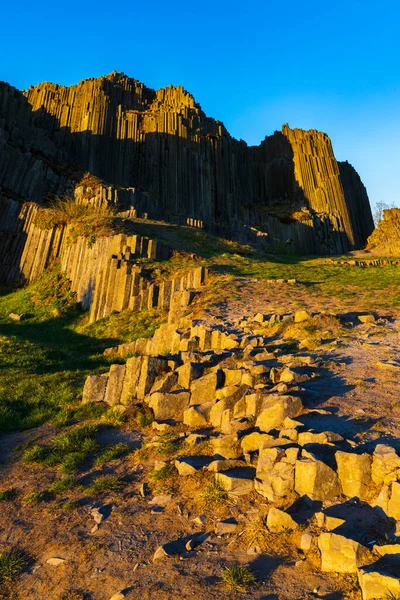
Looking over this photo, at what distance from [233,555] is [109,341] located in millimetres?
10684

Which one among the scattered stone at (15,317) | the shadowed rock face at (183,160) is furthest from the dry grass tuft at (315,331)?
the shadowed rock face at (183,160)

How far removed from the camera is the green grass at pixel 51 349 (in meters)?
7.88

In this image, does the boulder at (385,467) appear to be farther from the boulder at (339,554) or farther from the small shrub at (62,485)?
the small shrub at (62,485)

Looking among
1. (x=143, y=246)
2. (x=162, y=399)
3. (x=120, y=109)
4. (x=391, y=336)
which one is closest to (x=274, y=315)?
(x=391, y=336)

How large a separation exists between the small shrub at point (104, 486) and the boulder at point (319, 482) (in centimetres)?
243

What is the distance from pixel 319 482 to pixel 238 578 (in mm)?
1332

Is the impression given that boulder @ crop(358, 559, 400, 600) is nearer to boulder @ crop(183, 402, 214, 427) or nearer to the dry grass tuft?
boulder @ crop(183, 402, 214, 427)

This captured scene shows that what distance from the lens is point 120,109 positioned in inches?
2009

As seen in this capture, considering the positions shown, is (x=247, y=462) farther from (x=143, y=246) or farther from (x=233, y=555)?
(x=143, y=246)

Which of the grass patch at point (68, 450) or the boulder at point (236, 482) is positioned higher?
the boulder at point (236, 482)

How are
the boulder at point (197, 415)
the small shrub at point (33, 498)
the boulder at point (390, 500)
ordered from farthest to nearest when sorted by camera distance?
the boulder at point (197, 415), the small shrub at point (33, 498), the boulder at point (390, 500)

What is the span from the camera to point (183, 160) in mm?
50219

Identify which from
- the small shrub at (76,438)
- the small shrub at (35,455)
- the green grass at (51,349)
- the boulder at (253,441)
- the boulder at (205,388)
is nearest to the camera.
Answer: the boulder at (253,441)

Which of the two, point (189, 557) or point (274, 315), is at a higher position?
point (274, 315)
